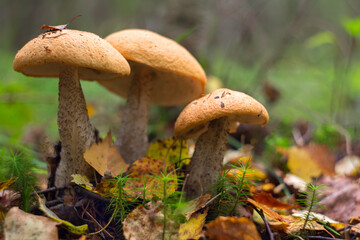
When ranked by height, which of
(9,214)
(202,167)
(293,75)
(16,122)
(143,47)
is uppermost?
(143,47)

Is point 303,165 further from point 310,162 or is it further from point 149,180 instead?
point 149,180

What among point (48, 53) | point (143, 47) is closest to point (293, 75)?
point (143, 47)

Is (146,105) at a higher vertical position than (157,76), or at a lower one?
lower

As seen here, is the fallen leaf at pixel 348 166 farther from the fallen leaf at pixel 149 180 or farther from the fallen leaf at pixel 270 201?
the fallen leaf at pixel 149 180

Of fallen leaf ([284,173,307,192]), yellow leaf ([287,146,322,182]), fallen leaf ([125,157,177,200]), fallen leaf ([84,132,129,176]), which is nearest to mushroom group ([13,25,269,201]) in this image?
fallen leaf ([84,132,129,176])

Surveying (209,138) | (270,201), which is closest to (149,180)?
(209,138)

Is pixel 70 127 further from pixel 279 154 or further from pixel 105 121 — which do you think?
pixel 105 121
